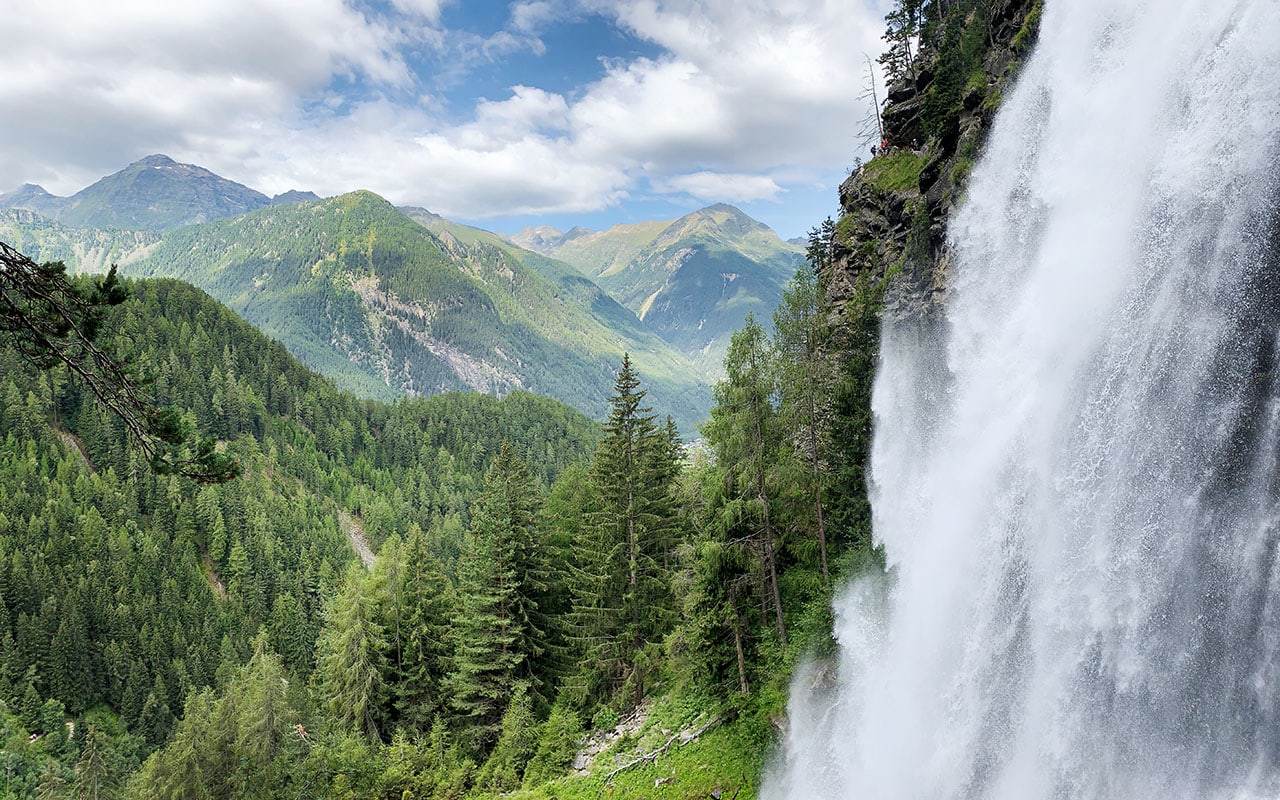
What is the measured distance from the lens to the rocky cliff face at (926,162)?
80.5 ft

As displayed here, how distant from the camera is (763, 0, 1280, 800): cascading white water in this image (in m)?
11.7

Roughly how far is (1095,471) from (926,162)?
18582 millimetres

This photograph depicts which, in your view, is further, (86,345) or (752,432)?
(752,432)

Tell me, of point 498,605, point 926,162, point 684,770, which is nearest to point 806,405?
point 684,770

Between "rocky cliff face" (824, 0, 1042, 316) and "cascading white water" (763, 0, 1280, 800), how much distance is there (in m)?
2.63

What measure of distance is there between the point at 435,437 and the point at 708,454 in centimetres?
14990

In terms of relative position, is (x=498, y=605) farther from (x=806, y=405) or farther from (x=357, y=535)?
(x=357, y=535)

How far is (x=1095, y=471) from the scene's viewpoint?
1445 cm

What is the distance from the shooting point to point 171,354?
447 feet

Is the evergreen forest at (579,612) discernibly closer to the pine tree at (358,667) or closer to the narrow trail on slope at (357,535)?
the pine tree at (358,667)

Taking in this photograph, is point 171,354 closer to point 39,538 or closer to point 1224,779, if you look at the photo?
point 39,538

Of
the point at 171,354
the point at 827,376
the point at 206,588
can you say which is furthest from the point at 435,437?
the point at 827,376

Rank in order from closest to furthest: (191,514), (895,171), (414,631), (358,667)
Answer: (358,667), (414,631), (895,171), (191,514)

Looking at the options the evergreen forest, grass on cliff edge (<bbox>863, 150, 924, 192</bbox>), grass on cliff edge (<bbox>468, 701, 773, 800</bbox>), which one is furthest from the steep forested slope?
grass on cliff edge (<bbox>863, 150, 924, 192</bbox>)
